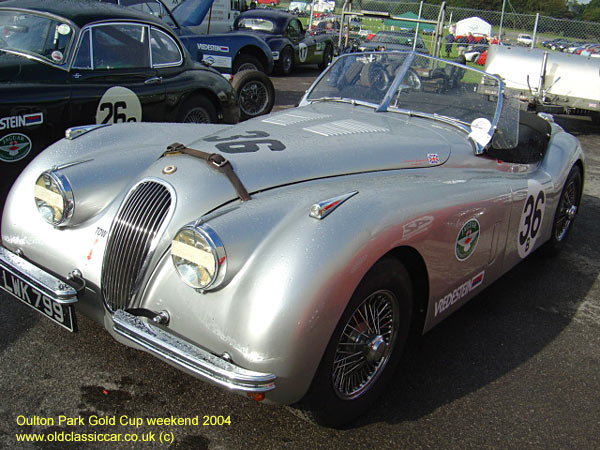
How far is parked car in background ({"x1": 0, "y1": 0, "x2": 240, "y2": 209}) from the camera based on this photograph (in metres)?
4.55

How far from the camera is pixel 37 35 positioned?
16.6 feet

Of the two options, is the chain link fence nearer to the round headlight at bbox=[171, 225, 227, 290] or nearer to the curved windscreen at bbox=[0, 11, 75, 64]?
the curved windscreen at bbox=[0, 11, 75, 64]

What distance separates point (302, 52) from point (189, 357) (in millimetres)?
13905

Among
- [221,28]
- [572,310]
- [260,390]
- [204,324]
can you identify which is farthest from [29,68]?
[221,28]

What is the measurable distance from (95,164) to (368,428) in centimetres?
186

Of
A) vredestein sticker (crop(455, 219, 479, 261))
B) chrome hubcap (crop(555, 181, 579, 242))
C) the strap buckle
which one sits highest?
the strap buckle

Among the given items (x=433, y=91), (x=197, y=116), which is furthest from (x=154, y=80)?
(x=433, y=91)

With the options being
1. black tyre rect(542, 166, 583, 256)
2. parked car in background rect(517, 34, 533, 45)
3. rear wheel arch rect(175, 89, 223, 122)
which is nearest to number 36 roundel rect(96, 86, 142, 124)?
rear wheel arch rect(175, 89, 223, 122)

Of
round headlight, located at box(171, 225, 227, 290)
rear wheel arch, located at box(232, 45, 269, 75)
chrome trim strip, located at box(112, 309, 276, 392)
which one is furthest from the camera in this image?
rear wheel arch, located at box(232, 45, 269, 75)

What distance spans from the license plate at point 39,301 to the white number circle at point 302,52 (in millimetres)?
13169

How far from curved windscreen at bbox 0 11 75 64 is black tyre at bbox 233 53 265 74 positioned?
566 centimetres

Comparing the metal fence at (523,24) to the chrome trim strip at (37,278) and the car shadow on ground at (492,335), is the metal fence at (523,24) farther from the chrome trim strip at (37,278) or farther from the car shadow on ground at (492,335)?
the chrome trim strip at (37,278)

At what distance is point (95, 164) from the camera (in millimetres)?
2914

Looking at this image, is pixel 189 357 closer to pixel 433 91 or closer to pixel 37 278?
pixel 37 278
